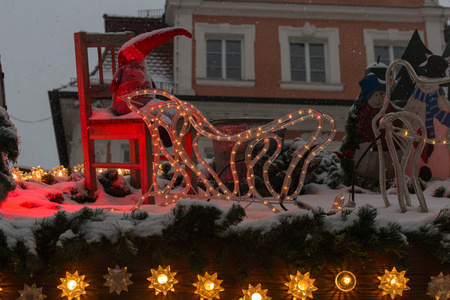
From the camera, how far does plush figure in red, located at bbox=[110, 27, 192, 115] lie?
2883mm

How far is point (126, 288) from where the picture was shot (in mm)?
1739

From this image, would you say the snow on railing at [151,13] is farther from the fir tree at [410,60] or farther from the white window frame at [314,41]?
the fir tree at [410,60]

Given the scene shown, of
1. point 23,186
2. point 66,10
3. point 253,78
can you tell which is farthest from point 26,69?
point 23,186

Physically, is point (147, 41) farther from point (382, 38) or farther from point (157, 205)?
point (382, 38)

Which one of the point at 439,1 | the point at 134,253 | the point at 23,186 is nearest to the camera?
the point at 134,253

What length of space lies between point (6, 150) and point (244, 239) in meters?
1.16

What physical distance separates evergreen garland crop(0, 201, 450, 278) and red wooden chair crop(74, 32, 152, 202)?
1055 mm

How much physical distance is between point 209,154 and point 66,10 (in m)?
68.6

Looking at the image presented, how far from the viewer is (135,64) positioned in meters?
3.02

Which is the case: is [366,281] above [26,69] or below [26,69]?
below

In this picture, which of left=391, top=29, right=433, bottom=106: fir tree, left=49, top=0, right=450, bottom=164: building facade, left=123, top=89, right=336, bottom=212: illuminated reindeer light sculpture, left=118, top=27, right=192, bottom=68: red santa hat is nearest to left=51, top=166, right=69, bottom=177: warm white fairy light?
left=118, top=27, right=192, bottom=68: red santa hat

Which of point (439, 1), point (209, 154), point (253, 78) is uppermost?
point (439, 1)

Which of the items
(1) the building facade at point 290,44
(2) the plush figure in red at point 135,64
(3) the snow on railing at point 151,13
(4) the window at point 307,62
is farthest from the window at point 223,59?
(2) the plush figure in red at point 135,64

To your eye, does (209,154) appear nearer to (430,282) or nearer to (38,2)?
(430,282)
